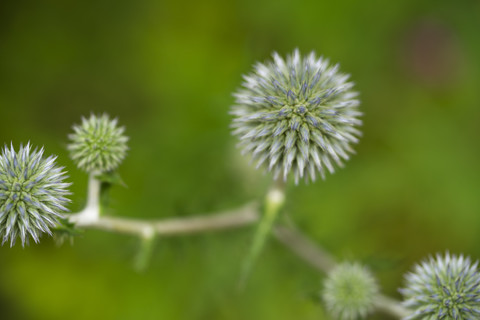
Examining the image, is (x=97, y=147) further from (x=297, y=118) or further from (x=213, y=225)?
(x=297, y=118)

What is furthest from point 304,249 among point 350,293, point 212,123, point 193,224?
point 212,123

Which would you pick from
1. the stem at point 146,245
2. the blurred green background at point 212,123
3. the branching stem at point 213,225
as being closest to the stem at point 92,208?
the branching stem at point 213,225

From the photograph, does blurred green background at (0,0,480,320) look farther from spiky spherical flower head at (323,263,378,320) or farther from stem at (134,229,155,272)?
stem at (134,229,155,272)

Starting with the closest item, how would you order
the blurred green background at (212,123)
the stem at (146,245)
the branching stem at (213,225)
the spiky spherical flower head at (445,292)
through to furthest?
the spiky spherical flower head at (445,292) < the branching stem at (213,225) < the stem at (146,245) < the blurred green background at (212,123)

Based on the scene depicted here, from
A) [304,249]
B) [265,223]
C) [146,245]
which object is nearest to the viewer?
[265,223]

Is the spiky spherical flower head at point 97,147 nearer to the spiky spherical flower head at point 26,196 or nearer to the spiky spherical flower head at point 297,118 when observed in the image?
the spiky spherical flower head at point 26,196

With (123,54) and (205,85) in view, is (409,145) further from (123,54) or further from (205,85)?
(123,54)

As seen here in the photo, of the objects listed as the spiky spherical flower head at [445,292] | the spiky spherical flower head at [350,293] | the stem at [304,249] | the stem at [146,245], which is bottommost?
the spiky spherical flower head at [445,292]
